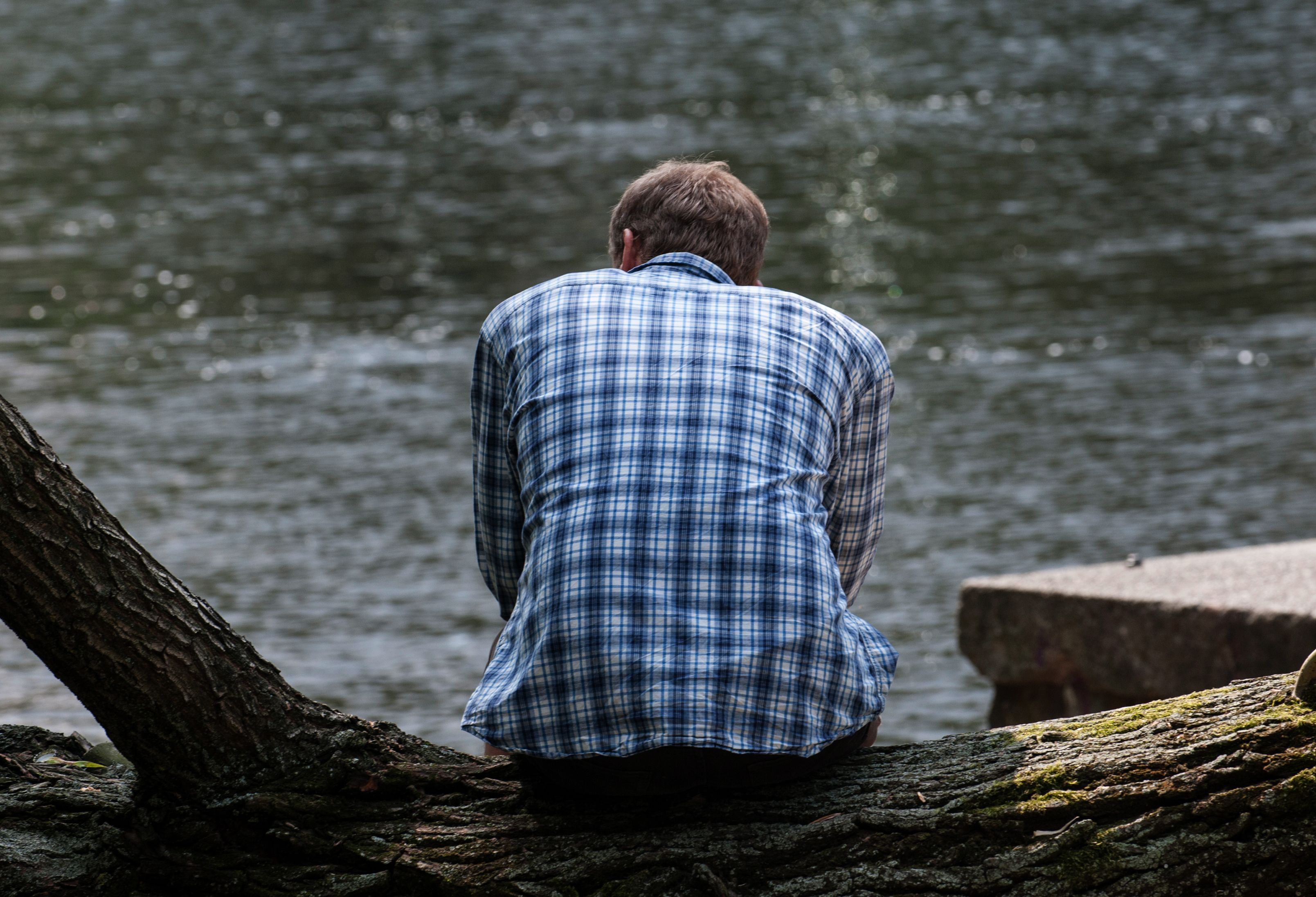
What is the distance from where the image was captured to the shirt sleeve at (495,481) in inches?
106

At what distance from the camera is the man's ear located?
274cm

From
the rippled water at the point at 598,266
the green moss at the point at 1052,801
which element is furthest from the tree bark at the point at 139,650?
the rippled water at the point at 598,266

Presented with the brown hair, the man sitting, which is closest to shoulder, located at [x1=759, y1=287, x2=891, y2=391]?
the man sitting

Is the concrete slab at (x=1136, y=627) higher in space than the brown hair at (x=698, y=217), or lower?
lower

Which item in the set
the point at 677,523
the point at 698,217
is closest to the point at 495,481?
the point at 677,523

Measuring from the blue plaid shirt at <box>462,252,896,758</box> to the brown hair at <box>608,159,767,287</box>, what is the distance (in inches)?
2.4

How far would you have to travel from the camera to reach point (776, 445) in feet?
8.06

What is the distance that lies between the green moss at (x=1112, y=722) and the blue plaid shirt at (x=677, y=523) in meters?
0.28

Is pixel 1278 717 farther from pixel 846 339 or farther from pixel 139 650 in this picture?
pixel 139 650

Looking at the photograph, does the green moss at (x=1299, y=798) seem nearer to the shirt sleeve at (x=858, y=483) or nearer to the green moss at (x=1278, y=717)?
the green moss at (x=1278, y=717)

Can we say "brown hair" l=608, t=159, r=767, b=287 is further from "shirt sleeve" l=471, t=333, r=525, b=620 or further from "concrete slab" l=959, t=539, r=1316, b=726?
"concrete slab" l=959, t=539, r=1316, b=726

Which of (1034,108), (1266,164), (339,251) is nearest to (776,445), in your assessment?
(339,251)

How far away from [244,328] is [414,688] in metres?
6.28

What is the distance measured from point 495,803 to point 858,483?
2.66 ft
